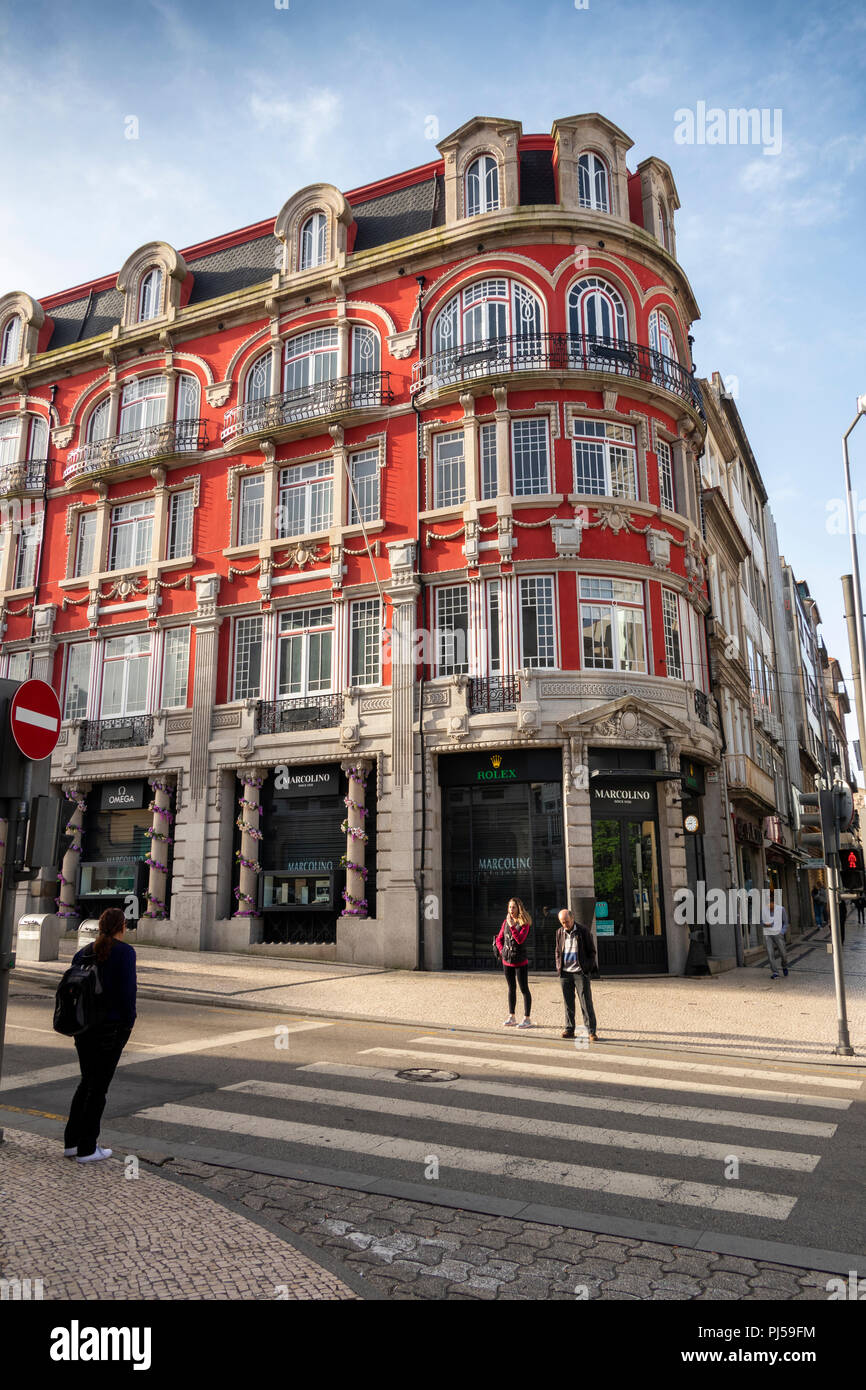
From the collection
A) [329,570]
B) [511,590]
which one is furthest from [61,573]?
[511,590]

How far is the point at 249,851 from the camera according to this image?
23.6 m

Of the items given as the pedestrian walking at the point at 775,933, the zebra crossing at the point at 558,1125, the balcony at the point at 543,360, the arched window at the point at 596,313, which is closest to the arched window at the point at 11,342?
the balcony at the point at 543,360

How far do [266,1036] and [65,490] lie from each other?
2245cm

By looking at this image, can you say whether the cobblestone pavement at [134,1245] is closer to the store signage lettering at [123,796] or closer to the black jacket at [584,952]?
the black jacket at [584,952]

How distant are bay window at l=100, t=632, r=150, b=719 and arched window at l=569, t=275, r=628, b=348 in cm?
1475

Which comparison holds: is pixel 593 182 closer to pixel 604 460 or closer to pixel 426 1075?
pixel 604 460

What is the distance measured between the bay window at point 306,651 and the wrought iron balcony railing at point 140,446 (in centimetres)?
648

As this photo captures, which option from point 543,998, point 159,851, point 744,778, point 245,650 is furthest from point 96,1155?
point 744,778

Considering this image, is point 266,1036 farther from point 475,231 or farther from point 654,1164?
point 475,231

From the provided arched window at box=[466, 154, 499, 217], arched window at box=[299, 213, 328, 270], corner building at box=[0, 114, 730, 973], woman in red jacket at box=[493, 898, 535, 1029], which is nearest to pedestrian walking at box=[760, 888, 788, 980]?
corner building at box=[0, 114, 730, 973]

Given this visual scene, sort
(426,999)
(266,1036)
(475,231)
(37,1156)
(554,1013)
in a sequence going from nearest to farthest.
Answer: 1. (37,1156)
2. (266,1036)
3. (554,1013)
4. (426,999)
5. (475,231)

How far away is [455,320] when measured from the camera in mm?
24172

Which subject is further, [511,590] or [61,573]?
[61,573]

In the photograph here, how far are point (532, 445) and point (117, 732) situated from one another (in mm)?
14070
